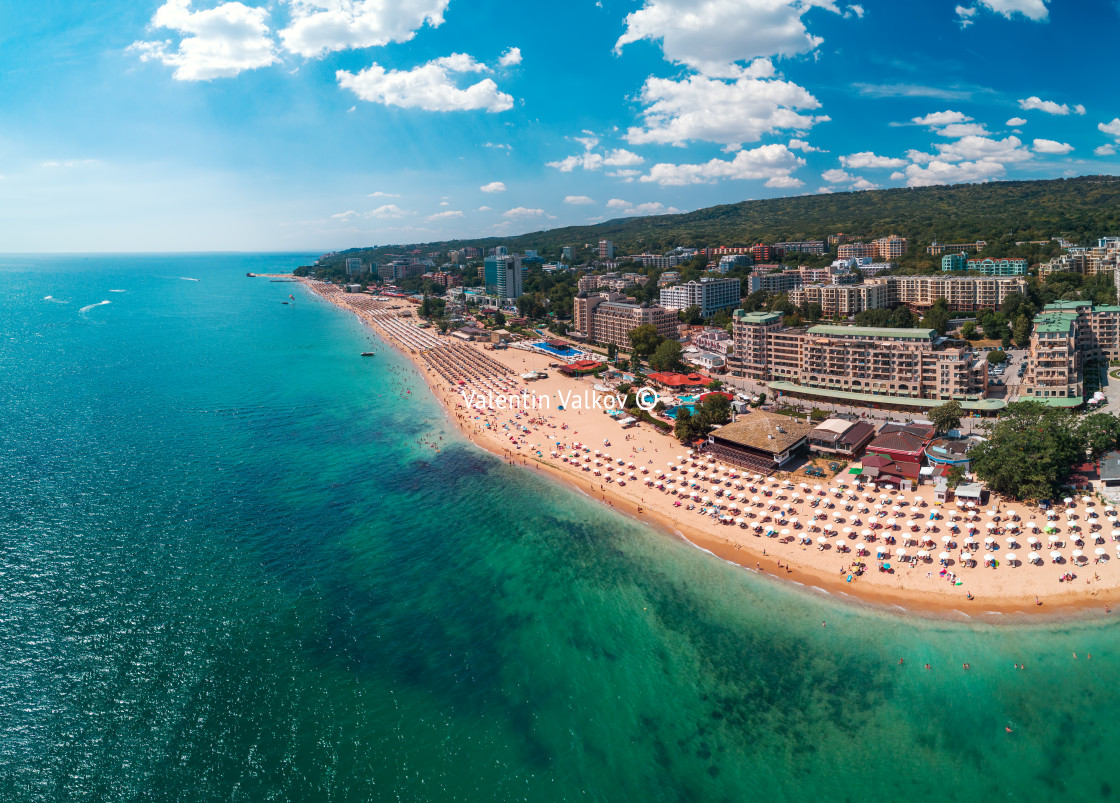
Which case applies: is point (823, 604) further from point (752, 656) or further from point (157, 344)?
point (157, 344)

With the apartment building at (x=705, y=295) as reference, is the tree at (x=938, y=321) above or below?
below

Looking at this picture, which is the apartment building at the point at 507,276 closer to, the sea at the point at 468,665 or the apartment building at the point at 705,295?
the apartment building at the point at 705,295

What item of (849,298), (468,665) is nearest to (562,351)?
(849,298)

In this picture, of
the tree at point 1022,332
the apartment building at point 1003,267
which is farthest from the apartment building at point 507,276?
the tree at point 1022,332

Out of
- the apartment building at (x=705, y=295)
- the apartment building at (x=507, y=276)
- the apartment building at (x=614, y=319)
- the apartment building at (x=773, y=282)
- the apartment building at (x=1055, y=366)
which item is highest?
the apartment building at (x=507, y=276)

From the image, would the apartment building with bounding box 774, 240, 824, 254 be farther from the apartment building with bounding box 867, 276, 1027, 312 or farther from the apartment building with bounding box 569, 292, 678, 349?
the apartment building with bounding box 569, 292, 678, 349

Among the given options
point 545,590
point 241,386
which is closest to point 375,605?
point 545,590

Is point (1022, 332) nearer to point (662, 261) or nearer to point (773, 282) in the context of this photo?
point (773, 282)
